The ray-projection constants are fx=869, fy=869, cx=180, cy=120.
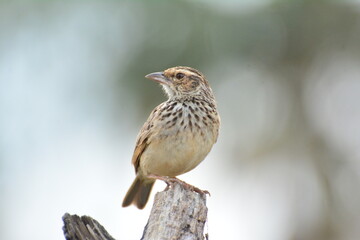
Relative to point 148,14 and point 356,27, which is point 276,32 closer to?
point 356,27

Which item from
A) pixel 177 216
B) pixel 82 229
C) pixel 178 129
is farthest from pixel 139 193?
pixel 82 229

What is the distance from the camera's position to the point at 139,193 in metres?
8.99

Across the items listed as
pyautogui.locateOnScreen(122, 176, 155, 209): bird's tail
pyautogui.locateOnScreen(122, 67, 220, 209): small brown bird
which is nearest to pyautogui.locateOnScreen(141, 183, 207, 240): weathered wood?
A: pyautogui.locateOnScreen(122, 67, 220, 209): small brown bird

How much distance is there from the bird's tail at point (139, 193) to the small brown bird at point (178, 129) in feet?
1.75

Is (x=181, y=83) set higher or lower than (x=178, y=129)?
higher

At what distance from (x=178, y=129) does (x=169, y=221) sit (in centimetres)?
200

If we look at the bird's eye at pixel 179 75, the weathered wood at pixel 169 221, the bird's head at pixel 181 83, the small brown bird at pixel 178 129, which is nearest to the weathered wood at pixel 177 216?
the weathered wood at pixel 169 221

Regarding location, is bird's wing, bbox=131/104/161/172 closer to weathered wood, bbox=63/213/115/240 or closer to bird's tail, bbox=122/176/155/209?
bird's tail, bbox=122/176/155/209

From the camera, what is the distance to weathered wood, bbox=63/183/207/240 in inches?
218

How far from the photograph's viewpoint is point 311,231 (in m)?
13.4

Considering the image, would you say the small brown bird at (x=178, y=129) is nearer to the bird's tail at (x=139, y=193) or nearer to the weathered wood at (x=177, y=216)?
the bird's tail at (x=139, y=193)

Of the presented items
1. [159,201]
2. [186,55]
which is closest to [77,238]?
[159,201]

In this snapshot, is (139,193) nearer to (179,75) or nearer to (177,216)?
(179,75)

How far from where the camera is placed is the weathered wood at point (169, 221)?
553cm
